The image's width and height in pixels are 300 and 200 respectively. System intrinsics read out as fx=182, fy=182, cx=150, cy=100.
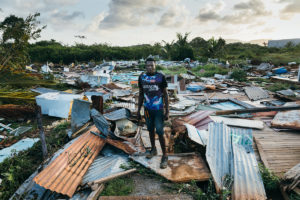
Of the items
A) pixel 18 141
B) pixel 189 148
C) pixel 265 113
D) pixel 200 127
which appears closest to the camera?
pixel 189 148

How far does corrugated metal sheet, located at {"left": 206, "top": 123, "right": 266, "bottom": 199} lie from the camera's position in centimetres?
265

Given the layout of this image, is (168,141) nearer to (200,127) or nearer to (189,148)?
(189,148)

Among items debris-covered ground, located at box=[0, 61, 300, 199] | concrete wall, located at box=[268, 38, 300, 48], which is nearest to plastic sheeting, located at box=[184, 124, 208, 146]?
debris-covered ground, located at box=[0, 61, 300, 199]

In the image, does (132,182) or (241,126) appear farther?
(241,126)

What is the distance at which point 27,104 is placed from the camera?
586 cm

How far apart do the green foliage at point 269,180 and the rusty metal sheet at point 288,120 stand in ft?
7.00

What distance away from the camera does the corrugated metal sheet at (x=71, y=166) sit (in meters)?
2.62

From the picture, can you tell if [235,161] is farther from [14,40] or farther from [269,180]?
[14,40]

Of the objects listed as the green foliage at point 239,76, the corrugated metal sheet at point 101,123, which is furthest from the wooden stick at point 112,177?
the green foliage at point 239,76

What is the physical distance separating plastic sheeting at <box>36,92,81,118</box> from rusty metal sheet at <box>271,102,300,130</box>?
19.4ft

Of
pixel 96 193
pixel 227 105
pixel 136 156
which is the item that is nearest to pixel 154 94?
pixel 136 156

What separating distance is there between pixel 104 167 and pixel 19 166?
5.22ft

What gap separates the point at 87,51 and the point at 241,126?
921 inches

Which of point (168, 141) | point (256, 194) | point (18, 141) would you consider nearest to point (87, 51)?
point (18, 141)
